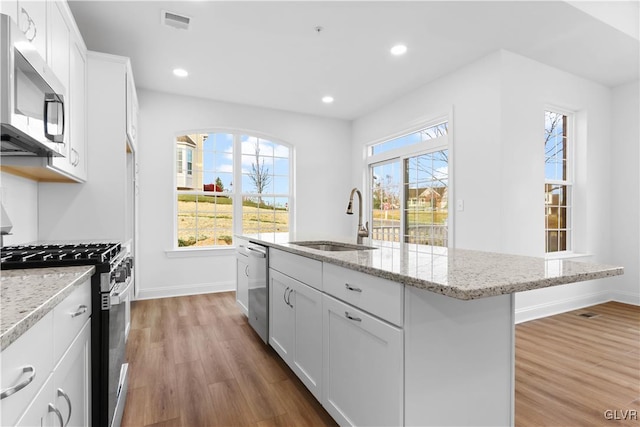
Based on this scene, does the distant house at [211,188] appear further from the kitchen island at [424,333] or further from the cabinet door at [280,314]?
the kitchen island at [424,333]

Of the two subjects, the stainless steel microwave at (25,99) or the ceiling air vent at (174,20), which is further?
the ceiling air vent at (174,20)

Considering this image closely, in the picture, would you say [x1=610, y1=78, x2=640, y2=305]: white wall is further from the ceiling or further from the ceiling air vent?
the ceiling air vent

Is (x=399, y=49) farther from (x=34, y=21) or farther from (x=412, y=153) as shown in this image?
(x=34, y=21)

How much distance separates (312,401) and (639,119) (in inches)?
196

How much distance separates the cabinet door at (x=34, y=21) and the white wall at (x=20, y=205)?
0.85 meters

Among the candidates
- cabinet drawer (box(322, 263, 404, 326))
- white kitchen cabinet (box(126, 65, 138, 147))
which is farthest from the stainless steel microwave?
cabinet drawer (box(322, 263, 404, 326))

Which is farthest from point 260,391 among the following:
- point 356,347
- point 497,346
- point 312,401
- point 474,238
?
point 474,238

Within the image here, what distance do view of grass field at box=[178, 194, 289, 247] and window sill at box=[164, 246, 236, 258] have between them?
0.14 metres

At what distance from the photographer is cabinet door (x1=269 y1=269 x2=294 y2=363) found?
7.18 ft

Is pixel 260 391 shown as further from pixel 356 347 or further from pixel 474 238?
pixel 474 238

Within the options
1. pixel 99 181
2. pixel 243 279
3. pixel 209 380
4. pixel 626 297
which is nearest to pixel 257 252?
pixel 243 279

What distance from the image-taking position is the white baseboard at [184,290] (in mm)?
4258

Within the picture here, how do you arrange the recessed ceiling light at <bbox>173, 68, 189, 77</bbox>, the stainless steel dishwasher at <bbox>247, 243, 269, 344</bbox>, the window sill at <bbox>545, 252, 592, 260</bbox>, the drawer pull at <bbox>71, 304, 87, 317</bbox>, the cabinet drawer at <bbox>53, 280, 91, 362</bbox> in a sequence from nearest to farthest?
the cabinet drawer at <bbox>53, 280, 91, 362</bbox> → the drawer pull at <bbox>71, 304, 87, 317</bbox> → the stainless steel dishwasher at <bbox>247, 243, 269, 344</bbox> → the recessed ceiling light at <bbox>173, 68, 189, 77</bbox> → the window sill at <bbox>545, 252, 592, 260</bbox>

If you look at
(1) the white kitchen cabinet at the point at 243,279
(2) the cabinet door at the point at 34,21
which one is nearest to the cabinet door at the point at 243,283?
(1) the white kitchen cabinet at the point at 243,279
